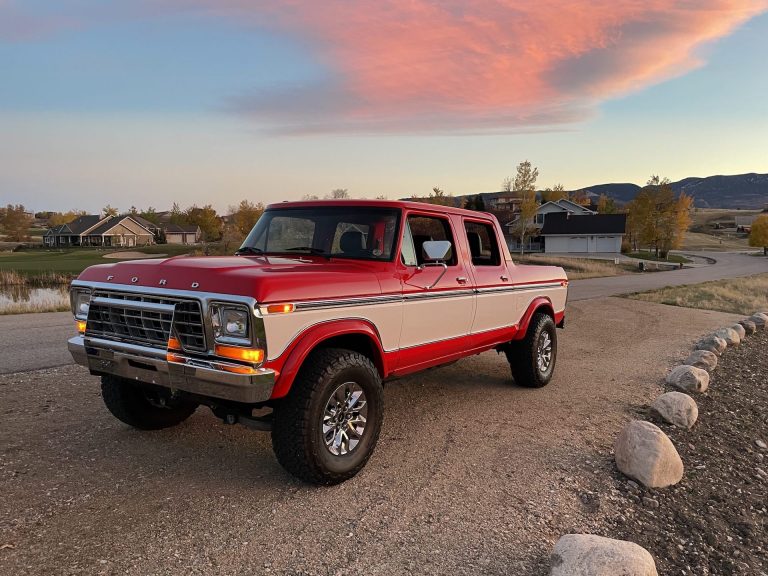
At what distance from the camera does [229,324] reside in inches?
149

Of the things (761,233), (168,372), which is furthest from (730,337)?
(761,233)

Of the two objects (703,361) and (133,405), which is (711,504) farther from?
(133,405)

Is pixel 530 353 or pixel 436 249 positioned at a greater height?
pixel 436 249

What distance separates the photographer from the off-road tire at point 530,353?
714 centimetres

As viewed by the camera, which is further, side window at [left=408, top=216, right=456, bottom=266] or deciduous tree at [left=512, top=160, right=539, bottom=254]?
deciduous tree at [left=512, top=160, right=539, bottom=254]

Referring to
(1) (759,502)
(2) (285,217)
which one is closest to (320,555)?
(2) (285,217)

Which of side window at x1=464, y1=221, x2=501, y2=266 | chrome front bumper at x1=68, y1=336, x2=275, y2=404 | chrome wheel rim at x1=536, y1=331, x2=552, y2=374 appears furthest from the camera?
chrome wheel rim at x1=536, y1=331, x2=552, y2=374

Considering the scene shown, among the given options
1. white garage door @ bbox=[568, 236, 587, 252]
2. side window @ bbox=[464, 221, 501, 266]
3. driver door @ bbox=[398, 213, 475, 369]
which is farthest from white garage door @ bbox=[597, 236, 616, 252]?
driver door @ bbox=[398, 213, 475, 369]

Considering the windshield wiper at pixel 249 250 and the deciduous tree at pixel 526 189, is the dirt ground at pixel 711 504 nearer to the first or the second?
the windshield wiper at pixel 249 250

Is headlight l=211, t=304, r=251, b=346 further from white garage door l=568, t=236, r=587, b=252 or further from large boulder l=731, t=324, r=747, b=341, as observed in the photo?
white garage door l=568, t=236, r=587, b=252

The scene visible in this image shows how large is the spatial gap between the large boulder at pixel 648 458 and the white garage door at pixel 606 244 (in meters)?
68.3

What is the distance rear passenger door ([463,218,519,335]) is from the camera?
19.9 feet

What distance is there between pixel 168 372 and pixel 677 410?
5.26 metres

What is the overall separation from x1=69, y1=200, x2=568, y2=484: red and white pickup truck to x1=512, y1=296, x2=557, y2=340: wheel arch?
3.25ft
